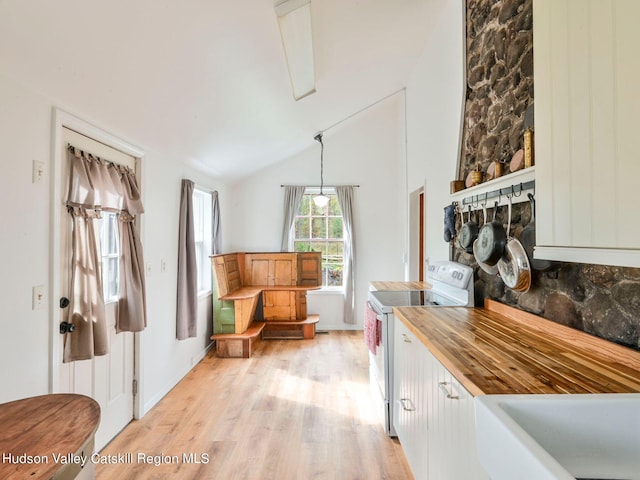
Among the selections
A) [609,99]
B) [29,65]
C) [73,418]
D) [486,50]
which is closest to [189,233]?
[29,65]

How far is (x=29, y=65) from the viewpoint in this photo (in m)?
1.38

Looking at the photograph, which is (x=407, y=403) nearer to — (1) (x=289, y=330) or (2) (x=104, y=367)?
(2) (x=104, y=367)

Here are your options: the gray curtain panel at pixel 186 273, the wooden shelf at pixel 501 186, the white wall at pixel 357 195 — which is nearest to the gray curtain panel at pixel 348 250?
the white wall at pixel 357 195

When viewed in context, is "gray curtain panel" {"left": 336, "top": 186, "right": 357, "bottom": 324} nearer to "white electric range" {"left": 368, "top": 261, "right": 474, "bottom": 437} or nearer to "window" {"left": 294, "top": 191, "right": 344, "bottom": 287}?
"window" {"left": 294, "top": 191, "right": 344, "bottom": 287}

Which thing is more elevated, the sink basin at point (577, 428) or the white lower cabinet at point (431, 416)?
the sink basin at point (577, 428)

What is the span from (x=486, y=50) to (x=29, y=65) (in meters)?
2.52

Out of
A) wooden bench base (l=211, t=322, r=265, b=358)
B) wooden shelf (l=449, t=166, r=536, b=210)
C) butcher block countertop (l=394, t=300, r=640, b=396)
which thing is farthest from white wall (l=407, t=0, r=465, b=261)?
wooden bench base (l=211, t=322, r=265, b=358)

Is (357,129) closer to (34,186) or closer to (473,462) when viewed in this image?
(34,186)

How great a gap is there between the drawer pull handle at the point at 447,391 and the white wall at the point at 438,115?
160 cm

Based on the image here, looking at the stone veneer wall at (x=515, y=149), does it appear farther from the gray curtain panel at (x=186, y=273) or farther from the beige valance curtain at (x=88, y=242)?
the gray curtain panel at (x=186, y=273)

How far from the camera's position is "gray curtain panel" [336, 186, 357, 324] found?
465cm

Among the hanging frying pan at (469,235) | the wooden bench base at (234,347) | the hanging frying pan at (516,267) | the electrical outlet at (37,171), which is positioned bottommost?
the wooden bench base at (234,347)

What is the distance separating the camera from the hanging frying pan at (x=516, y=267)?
1473 mm

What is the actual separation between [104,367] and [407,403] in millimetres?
2064
